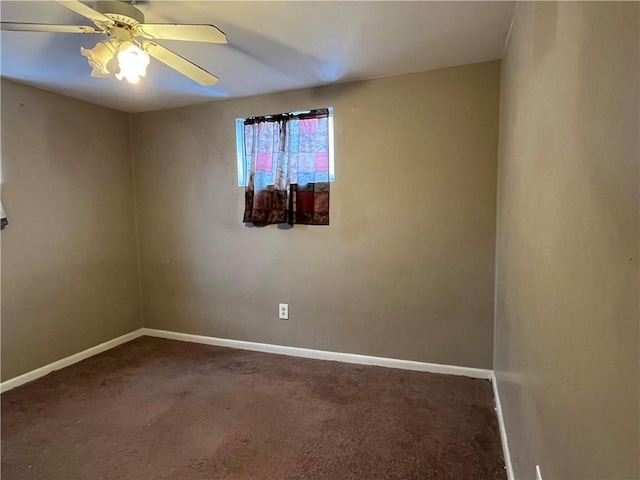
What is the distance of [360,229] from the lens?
9.25 ft

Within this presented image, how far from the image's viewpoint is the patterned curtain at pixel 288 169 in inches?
114

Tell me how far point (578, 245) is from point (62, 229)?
3.32 m

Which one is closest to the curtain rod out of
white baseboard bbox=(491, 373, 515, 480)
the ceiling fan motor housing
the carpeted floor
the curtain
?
the ceiling fan motor housing

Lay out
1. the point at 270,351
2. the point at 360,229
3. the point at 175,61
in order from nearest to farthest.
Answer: the point at 175,61 → the point at 360,229 → the point at 270,351

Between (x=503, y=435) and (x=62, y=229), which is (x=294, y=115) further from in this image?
(x=503, y=435)

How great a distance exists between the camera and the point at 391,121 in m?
2.68

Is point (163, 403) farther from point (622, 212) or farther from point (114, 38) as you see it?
point (622, 212)

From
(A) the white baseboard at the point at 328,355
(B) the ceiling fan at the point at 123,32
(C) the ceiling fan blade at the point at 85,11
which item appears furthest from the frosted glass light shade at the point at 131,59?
(A) the white baseboard at the point at 328,355

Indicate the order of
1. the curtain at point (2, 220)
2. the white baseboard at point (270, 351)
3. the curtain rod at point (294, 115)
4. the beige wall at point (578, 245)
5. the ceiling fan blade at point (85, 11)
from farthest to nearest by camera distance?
the curtain rod at point (294, 115) < the white baseboard at point (270, 351) < the curtain at point (2, 220) < the ceiling fan blade at point (85, 11) < the beige wall at point (578, 245)

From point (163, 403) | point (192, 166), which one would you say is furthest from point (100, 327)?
point (192, 166)

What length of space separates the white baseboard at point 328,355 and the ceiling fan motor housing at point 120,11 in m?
2.43

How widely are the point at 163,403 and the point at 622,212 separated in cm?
252

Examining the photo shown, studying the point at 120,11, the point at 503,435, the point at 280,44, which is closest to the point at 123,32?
the point at 120,11

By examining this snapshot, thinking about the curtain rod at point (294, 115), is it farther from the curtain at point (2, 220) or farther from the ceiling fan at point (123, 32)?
the curtain at point (2, 220)
